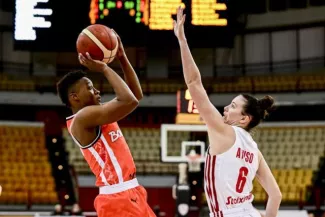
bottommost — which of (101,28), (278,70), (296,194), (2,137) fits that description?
(296,194)

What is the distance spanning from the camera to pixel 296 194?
53.0ft

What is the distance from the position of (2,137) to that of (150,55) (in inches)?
202

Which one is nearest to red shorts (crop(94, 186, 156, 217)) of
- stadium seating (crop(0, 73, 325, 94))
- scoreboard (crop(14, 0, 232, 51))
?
scoreboard (crop(14, 0, 232, 51))

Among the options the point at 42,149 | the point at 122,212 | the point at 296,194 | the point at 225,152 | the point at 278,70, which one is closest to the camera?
the point at 225,152

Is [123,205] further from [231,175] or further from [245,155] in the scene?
[245,155]

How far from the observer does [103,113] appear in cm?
404

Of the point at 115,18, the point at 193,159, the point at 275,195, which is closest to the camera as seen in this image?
the point at 275,195

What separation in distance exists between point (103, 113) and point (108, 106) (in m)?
0.05

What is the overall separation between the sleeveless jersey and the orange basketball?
18.6 inches

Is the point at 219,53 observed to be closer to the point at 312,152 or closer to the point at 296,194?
the point at 312,152

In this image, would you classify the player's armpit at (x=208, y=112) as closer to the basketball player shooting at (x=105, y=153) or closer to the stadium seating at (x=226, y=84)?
the basketball player shooting at (x=105, y=153)

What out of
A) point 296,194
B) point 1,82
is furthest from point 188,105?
point 1,82

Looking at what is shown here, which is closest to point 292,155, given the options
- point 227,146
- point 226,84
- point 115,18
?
point 226,84

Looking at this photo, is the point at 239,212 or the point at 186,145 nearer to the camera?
the point at 239,212
